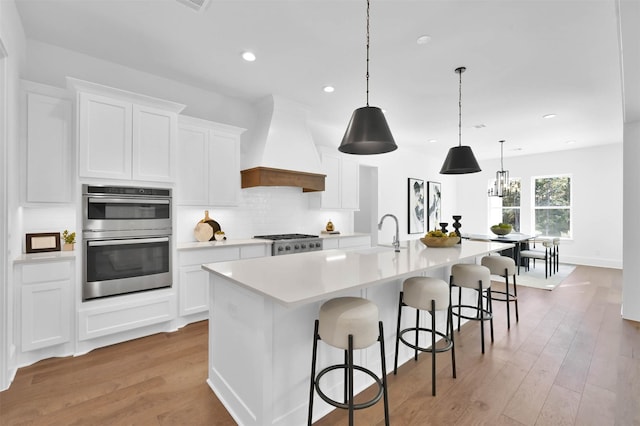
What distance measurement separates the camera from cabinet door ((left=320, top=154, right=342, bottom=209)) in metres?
4.98

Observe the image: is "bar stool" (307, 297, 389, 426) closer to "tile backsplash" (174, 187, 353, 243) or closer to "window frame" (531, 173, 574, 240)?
"tile backsplash" (174, 187, 353, 243)

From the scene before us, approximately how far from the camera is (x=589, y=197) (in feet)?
23.0

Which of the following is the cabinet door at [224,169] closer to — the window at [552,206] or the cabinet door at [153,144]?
the cabinet door at [153,144]

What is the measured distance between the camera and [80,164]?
2.64 meters

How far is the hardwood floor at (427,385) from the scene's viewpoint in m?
1.87

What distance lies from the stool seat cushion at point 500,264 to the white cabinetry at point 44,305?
169 inches

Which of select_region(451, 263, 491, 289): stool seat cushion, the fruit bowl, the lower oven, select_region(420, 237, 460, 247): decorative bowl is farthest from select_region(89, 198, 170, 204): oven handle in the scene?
the fruit bowl

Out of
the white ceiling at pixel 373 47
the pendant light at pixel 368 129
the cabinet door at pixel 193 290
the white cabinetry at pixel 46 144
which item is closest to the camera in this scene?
the pendant light at pixel 368 129

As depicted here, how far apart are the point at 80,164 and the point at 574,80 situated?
5.29m

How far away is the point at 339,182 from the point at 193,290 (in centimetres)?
293

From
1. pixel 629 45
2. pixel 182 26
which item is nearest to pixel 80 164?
pixel 182 26

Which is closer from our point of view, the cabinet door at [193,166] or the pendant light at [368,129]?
the pendant light at [368,129]

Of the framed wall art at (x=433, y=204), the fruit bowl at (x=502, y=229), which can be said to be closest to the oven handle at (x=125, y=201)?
the fruit bowl at (x=502, y=229)

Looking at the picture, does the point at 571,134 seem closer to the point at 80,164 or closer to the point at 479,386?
the point at 479,386
